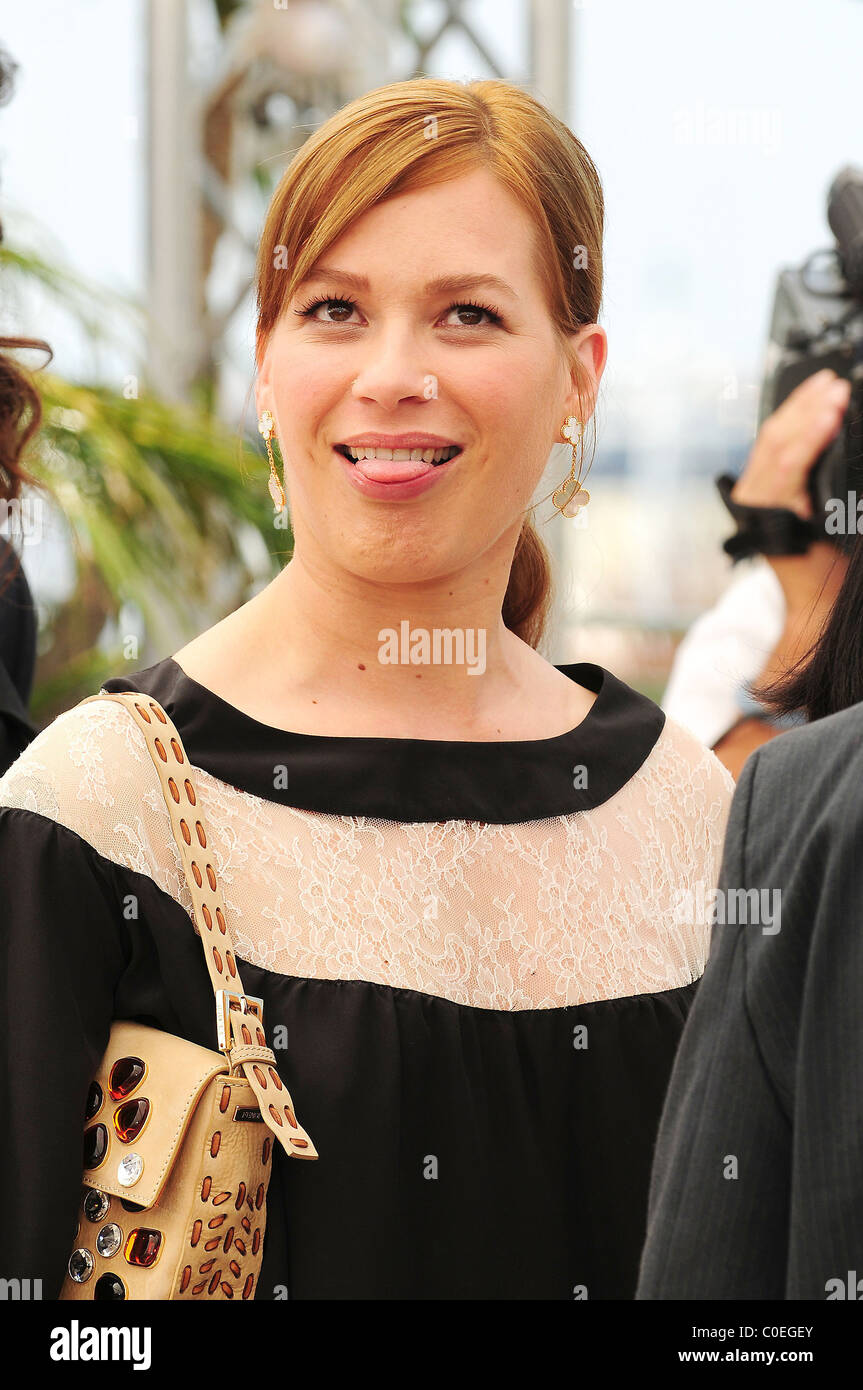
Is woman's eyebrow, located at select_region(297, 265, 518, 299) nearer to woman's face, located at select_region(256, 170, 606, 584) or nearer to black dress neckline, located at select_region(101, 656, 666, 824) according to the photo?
woman's face, located at select_region(256, 170, 606, 584)

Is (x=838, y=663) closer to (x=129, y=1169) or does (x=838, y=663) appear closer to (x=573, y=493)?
(x=573, y=493)

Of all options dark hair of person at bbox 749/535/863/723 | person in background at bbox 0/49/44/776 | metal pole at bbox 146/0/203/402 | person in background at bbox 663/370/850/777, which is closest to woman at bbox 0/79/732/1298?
dark hair of person at bbox 749/535/863/723

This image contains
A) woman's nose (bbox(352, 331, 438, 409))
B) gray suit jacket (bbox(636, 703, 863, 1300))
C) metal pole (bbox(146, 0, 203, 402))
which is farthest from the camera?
metal pole (bbox(146, 0, 203, 402))

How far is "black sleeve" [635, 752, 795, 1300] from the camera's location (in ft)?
2.60

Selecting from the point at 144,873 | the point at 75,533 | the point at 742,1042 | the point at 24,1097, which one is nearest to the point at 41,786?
the point at 144,873

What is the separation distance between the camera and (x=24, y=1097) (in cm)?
103

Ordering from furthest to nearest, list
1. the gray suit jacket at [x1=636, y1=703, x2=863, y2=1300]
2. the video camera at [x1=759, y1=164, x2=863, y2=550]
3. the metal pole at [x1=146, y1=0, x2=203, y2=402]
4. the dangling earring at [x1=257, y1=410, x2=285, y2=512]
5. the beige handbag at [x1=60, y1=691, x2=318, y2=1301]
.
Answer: the metal pole at [x1=146, y1=0, x2=203, y2=402] < the video camera at [x1=759, y1=164, x2=863, y2=550] < the dangling earring at [x1=257, y1=410, x2=285, y2=512] < the beige handbag at [x1=60, y1=691, x2=318, y2=1301] < the gray suit jacket at [x1=636, y1=703, x2=863, y2=1300]

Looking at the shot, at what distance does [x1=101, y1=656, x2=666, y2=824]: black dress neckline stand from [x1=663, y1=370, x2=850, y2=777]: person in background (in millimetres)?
509

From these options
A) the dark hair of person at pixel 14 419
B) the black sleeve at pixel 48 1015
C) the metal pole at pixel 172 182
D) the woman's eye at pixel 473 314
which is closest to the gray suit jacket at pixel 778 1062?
the black sleeve at pixel 48 1015

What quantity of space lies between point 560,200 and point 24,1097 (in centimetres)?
78

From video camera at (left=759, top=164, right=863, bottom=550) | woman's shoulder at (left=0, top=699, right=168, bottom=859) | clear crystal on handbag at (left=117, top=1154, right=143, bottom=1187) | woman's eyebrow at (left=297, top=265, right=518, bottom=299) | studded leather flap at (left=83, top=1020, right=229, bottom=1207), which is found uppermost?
video camera at (left=759, top=164, right=863, bottom=550)

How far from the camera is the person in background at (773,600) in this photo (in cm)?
190

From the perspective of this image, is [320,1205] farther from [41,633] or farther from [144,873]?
[41,633]

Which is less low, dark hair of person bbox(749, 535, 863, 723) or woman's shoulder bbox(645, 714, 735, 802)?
dark hair of person bbox(749, 535, 863, 723)
